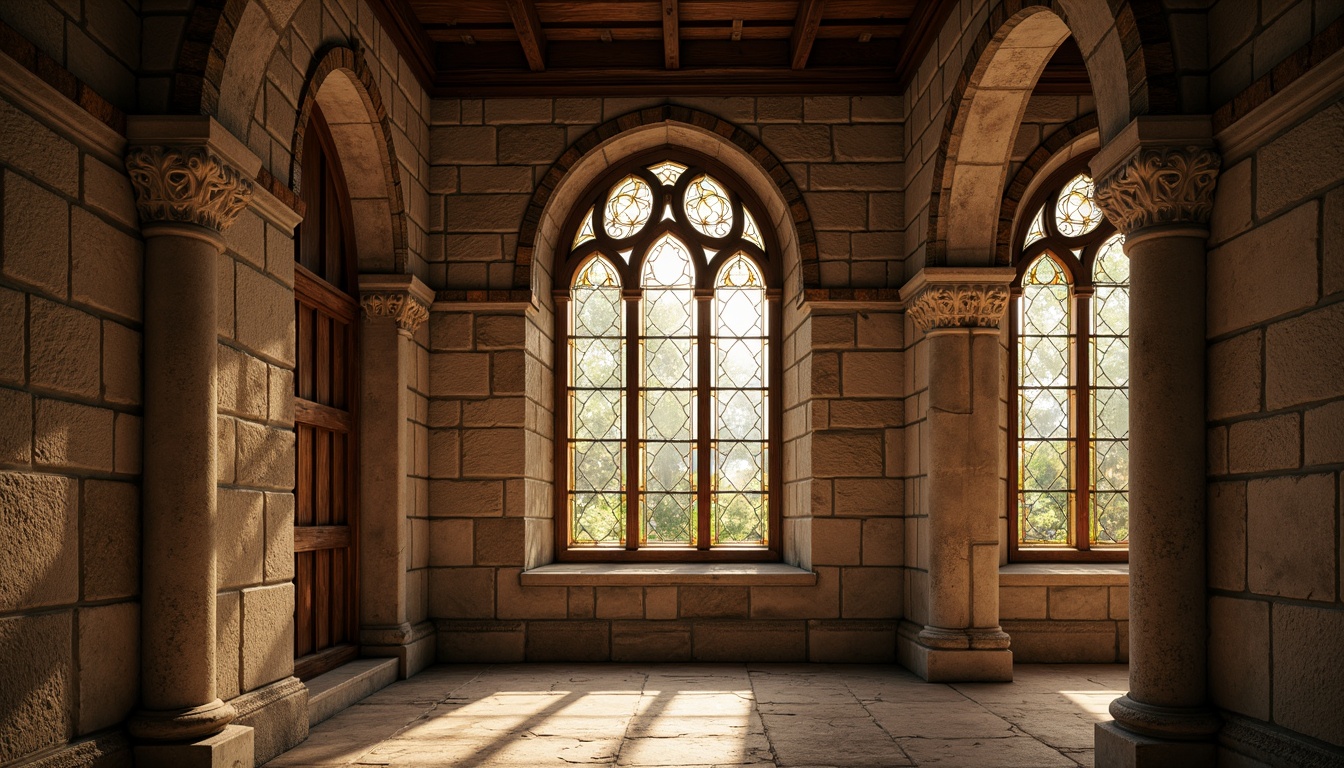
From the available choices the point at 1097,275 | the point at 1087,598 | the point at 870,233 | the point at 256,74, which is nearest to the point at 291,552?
the point at 256,74

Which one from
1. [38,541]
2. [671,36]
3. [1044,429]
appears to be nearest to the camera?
[38,541]

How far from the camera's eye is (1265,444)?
2965 millimetres

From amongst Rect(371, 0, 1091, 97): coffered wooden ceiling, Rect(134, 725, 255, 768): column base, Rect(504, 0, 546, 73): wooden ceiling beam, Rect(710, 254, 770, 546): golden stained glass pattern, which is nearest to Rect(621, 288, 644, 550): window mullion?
Rect(710, 254, 770, 546): golden stained glass pattern

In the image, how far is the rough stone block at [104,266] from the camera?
3.02 m

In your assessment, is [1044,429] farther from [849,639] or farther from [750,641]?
[750,641]

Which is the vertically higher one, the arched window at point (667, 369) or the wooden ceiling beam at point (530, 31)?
the wooden ceiling beam at point (530, 31)

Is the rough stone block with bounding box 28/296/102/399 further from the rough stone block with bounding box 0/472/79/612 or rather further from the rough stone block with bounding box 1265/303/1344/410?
the rough stone block with bounding box 1265/303/1344/410

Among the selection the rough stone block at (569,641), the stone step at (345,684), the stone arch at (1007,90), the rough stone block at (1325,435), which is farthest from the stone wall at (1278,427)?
the rough stone block at (569,641)

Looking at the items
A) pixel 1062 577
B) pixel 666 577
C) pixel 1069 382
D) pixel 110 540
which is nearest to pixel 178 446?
pixel 110 540

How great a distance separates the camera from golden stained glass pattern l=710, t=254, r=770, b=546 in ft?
22.8

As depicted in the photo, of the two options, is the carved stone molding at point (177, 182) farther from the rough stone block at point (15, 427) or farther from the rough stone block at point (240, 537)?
the rough stone block at point (240, 537)

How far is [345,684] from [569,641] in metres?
1.77

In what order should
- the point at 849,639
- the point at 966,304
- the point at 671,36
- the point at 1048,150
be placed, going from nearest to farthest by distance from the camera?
the point at 966,304, the point at 671,36, the point at 849,639, the point at 1048,150

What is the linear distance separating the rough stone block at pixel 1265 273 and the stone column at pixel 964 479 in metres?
2.43
